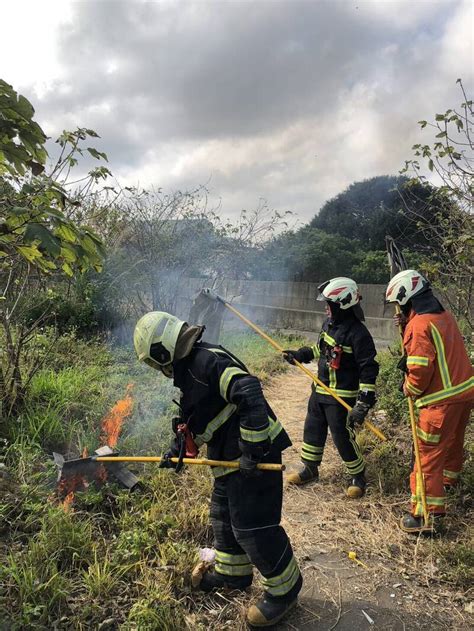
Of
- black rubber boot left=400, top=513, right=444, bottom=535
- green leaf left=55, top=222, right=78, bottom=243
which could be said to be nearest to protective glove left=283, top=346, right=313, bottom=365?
black rubber boot left=400, top=513, right=444, bottom=535

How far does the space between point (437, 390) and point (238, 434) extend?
1.74 m

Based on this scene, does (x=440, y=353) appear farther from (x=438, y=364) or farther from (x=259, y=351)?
(x=259, y=351)

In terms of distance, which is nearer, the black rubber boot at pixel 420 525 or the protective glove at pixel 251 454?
the protective glove at pixel 251 454

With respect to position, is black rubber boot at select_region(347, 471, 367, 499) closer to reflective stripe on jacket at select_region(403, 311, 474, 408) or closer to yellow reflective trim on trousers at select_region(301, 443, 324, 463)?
yellow reflective trim on trousers at select_region(301, 443, 324, 463)

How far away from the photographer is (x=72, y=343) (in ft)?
22.9

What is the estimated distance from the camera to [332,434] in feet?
13.2

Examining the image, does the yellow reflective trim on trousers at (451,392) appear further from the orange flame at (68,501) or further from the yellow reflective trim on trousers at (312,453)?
→ the orange flame at (68,501)

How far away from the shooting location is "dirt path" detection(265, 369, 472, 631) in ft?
8.45

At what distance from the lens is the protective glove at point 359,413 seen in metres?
3.66

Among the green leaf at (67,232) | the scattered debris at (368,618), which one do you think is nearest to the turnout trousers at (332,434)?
the scattered debris at (368,618)

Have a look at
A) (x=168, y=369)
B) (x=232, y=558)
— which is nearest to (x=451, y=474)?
(x=232, y=558)

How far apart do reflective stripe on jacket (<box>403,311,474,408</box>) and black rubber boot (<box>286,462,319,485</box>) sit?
140cm

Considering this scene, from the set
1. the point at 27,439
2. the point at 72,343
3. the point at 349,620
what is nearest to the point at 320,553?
the point at 349,620

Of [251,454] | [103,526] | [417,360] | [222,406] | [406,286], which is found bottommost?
[103,526]
